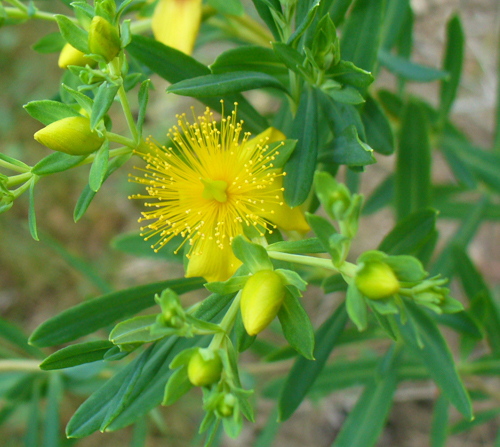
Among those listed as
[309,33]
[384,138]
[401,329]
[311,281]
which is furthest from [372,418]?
[309,33]

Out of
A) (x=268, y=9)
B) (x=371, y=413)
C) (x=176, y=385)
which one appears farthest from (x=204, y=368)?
(x=371, y=413)

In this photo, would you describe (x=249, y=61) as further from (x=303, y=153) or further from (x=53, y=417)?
(x=53, y=417)

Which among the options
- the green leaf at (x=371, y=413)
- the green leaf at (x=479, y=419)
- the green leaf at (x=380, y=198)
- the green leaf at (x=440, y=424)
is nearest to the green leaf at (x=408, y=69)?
the green leaf at (x=380, y=198)

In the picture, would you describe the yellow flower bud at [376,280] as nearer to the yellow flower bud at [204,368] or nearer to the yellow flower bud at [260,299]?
the yellow flower bud at [260,299]

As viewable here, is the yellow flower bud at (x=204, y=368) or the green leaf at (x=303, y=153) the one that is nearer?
the yellow flower bud at (x=204, y=368)

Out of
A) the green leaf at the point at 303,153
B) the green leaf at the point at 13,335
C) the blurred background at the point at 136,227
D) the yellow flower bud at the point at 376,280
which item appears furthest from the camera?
the blurred background at the point at 136,227

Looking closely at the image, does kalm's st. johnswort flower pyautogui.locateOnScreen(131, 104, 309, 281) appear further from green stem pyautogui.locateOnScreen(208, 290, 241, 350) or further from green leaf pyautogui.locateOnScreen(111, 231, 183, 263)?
green leaf pyautogui.locateOnScreen(111, 231, 183, 263)
